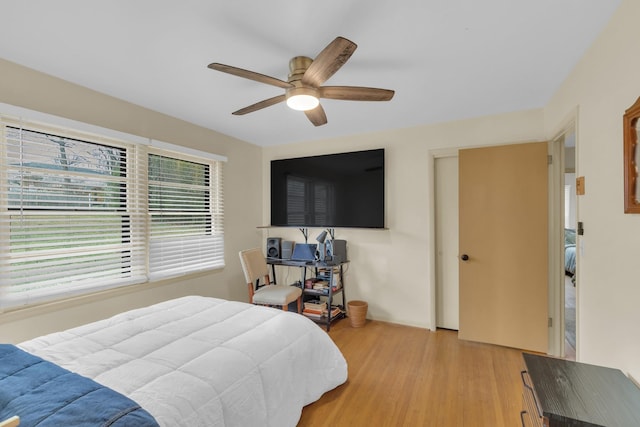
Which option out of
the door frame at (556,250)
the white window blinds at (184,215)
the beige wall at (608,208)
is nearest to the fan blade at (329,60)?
the beige wall at (608,208)

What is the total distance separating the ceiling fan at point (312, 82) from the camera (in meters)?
1.50

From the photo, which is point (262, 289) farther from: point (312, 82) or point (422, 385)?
point (312, 82)

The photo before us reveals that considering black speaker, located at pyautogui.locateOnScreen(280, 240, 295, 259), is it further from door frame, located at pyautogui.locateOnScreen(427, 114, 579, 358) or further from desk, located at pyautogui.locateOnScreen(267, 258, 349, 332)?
door frame, located at pyautogui.locateOnScreen(427, 114, 579, 358)

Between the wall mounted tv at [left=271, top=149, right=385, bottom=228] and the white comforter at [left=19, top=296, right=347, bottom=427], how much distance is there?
177 cm

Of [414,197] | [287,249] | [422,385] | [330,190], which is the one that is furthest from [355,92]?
[287,249]

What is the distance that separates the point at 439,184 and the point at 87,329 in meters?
3.30

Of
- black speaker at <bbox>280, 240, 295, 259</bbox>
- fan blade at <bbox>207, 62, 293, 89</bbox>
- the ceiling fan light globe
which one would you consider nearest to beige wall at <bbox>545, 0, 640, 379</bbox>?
the ceiling fan light globe

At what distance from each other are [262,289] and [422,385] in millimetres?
1869

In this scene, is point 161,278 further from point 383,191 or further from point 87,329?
point 383,191

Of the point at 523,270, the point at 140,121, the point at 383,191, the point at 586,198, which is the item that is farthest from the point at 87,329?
the point at 523,270

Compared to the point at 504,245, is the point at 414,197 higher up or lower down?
higher up

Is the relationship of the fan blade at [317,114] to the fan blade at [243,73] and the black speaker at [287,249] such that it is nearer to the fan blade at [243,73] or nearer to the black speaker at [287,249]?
the fan blade at [243,73]

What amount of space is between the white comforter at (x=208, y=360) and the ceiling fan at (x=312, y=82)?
1.44 metres

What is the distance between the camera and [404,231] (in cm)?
338
